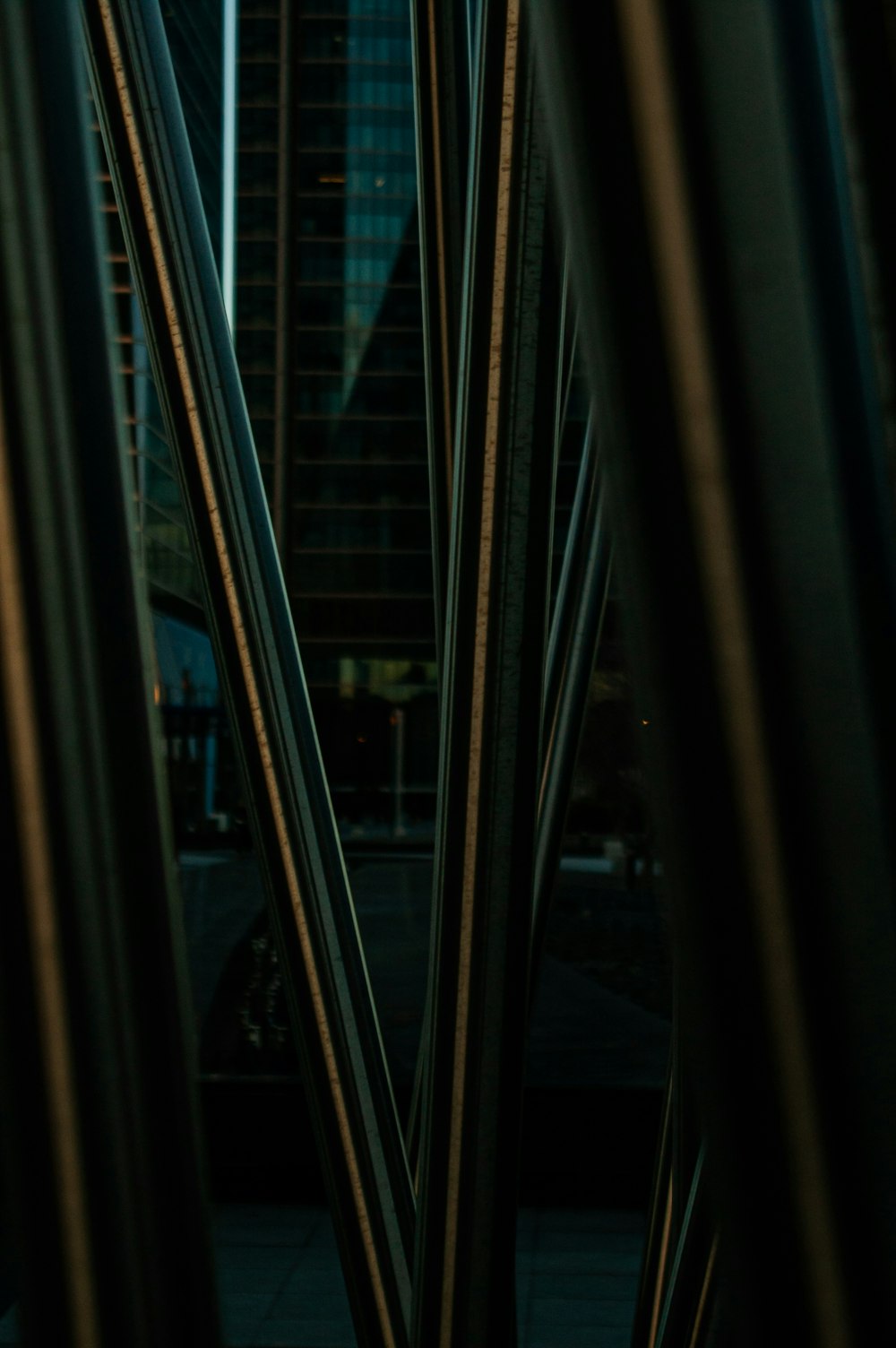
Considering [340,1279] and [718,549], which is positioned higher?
[718,549]

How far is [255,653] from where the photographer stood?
11.2 feet

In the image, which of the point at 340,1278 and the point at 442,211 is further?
the point at 340,1278

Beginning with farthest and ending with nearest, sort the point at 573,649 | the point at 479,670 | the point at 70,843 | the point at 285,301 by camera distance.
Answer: the point at 285,301 → the point at 573,649 → the point at 479,670 → the point at 70,843

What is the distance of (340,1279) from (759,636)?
914cm

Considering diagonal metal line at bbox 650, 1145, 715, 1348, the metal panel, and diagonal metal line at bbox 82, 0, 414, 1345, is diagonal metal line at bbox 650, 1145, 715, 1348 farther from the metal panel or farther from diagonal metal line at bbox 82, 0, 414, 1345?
the metal panel

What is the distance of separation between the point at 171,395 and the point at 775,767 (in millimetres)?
2741

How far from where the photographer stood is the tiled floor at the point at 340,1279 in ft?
26.4

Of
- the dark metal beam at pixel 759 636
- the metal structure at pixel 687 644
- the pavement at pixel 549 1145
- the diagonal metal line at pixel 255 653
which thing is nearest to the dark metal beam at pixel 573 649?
the diagonal metal line at pixel 255 653

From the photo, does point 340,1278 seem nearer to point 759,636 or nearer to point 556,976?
point 759,636

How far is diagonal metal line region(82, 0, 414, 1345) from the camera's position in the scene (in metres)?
3.37

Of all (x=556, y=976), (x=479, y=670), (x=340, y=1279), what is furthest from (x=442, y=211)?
(x=556, y=976)

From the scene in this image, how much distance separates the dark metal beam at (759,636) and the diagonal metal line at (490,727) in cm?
178

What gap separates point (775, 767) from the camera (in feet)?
3.25

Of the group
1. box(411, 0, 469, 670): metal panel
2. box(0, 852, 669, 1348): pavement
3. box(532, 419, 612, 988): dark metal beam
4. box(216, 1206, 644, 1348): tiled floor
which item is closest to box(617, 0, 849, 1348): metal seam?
box(0, 852, 669, 1348): pavement
